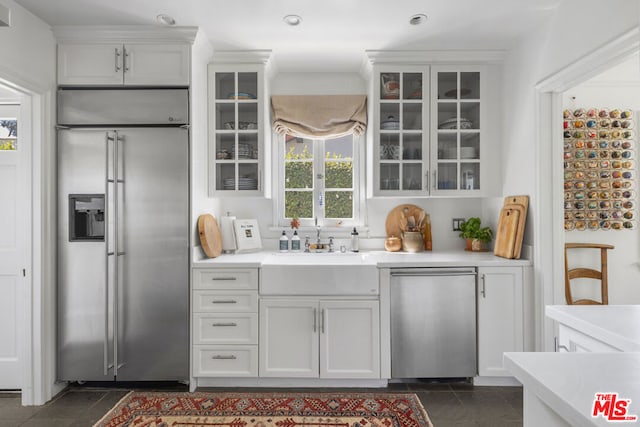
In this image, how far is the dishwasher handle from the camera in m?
2.80

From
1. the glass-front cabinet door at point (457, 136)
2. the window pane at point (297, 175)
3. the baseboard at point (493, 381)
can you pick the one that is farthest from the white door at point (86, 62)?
the baseboard at point (493, 381)

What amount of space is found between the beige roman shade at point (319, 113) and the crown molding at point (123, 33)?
3.06 ft

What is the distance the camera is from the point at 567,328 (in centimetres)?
142

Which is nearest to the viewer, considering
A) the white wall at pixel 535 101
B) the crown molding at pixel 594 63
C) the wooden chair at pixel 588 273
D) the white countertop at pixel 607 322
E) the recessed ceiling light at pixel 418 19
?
the white countertop at pixel 607 322

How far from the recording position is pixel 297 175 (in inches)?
144

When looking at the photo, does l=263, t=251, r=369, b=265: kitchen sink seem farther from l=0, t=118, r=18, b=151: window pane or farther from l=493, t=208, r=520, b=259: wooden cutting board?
l=0, t=118, r=18, b=151: window pane

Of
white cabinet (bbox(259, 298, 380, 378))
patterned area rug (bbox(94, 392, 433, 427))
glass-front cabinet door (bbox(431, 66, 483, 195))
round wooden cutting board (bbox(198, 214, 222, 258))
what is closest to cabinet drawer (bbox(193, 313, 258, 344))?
white cabinet (bbox(259, 298, 380, 378))

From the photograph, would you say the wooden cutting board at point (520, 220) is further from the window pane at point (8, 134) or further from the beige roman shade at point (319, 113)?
the window pane at point (8, 134)

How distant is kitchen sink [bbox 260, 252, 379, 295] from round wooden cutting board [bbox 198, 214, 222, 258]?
45cm

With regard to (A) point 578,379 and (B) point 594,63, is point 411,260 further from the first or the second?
(A) point 578,379

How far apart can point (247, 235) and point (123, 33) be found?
1.70 metres

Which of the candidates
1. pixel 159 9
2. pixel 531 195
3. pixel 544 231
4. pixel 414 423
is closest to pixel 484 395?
pixel 414 423

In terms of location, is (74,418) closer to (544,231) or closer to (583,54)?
(544,231)

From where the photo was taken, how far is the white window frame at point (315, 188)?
3596mm
